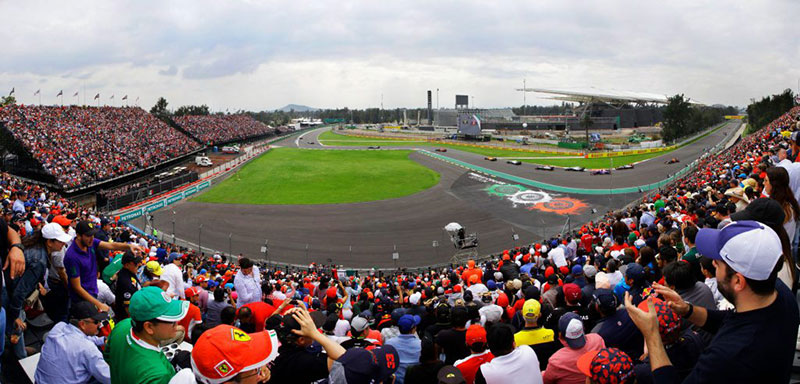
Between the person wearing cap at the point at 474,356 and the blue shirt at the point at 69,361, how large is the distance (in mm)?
3666

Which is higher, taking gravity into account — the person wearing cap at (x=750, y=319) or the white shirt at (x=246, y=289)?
the person wearing cap at (x=750, y=319)

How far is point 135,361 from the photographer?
11.1ft

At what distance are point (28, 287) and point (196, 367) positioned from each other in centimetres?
474

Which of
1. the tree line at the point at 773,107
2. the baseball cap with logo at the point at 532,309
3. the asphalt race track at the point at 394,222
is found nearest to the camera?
the baseball cap with logo at the point at 532,309

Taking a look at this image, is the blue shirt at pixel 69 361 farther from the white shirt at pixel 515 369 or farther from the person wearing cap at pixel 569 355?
the person wearing cap at pixel 569 355

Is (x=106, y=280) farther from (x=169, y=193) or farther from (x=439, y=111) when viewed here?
(x=439, y=111)

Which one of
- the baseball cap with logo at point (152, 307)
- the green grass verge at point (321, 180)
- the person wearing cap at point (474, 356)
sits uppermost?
the baseball cap with logo at point (152, 307)

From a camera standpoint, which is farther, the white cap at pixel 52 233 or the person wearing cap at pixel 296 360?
the white cap at pixel 52 233

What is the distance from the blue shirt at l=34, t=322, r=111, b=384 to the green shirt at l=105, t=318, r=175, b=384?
1.16 meters

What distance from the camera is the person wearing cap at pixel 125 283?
607 centimetres

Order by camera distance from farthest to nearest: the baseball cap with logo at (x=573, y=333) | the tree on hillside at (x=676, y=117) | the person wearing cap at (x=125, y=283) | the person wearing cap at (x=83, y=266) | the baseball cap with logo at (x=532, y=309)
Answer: the tree on hillside at (x=676, y=117)
the person wearing cap at (x=125, y=283)
the person wearing cap at (x=83, y=266)
the baseball cap with logo at (x=532, y=309)
the baseball cap with logo at (x=573, y=333)

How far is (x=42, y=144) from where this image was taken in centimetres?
4041

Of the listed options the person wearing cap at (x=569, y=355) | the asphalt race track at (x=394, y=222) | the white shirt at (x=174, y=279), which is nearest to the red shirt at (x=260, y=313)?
the white shirt at (x=174, y=279)

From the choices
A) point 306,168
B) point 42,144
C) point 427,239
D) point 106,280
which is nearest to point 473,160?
point 306,168
